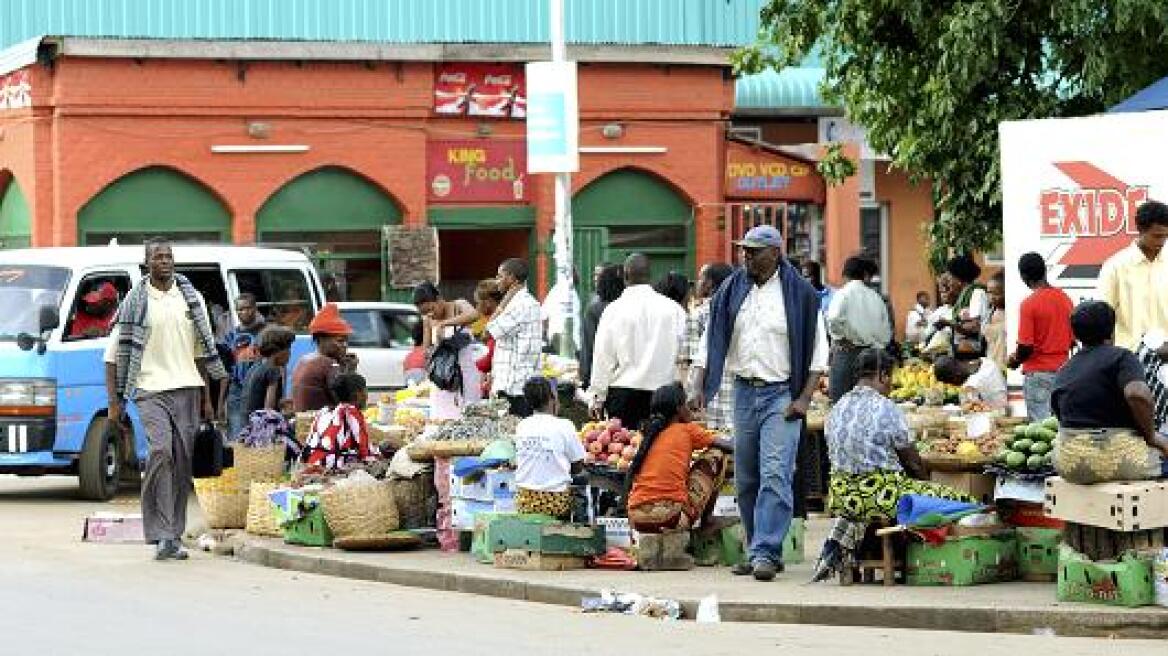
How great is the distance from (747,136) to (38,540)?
89.9 ft

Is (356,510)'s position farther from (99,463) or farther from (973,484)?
(99,463)

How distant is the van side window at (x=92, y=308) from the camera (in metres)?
22.9

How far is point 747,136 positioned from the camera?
4512 cm

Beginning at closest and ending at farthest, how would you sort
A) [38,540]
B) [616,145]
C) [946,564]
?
1. [946,564]
2. [38,540]
3. [616,145]

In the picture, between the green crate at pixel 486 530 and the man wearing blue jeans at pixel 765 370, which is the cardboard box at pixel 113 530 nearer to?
the green crate at pixel 486 530

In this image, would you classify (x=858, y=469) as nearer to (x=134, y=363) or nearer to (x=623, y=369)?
(x=623, y=369)

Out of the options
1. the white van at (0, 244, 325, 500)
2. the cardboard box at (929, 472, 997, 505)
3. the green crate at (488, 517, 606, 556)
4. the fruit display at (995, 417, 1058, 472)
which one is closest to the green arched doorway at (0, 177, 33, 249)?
the white van at (0, 244, 325, 500)

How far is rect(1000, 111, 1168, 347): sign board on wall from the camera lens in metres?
19.2

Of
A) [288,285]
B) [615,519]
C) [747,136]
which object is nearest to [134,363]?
[615,519]

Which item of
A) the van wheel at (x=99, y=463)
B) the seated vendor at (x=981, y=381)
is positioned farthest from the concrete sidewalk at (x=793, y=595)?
the van wheel at (x=99, y=463)

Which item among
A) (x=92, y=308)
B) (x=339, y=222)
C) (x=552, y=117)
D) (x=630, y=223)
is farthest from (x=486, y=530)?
(x=630, y=223)

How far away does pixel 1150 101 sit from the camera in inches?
779

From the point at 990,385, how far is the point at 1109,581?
586 centimetres

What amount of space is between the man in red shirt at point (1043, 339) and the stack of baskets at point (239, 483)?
5421 millimetres
